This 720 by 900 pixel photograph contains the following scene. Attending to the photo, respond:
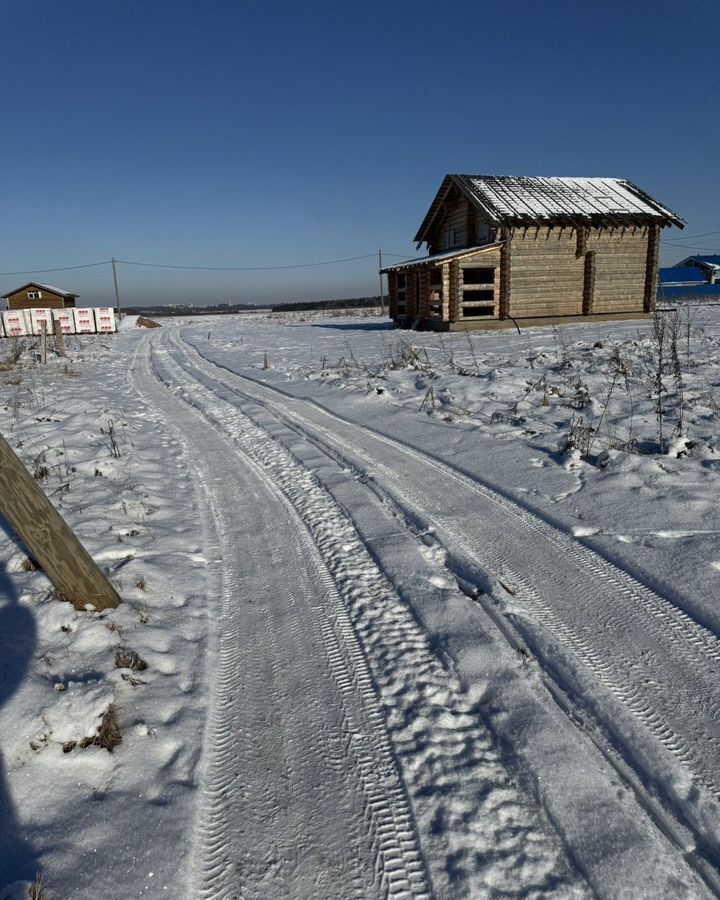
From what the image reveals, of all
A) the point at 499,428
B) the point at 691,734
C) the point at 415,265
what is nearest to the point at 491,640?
the point at 691,734

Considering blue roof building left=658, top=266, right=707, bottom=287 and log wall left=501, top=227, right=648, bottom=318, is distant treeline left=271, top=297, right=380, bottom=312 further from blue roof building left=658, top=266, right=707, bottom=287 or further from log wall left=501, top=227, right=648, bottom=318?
log wall left=501, top=227, right=648, bottom=318

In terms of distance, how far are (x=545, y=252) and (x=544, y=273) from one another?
2.56ft

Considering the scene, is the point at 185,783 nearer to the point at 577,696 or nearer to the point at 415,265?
the point at 577,696

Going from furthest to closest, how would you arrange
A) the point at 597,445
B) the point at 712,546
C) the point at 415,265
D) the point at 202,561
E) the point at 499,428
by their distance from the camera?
the point at 415,265
the point at 499,428
the point at 597,445
the point at 202,561
the point at 712,546

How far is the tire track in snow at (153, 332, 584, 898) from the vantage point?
182 centimetres

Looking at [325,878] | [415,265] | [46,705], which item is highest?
[415,265]

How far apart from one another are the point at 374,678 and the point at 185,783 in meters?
0.97

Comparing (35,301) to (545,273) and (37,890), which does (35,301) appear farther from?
(37,890)

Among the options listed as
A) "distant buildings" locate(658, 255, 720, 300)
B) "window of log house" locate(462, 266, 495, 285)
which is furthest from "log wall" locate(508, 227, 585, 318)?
"distant buildings" locate(658, 255, 720, 300)

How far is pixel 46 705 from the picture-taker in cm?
247

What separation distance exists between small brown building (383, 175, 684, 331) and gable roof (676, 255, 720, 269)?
45739mm

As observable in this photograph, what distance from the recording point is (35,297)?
168 feet

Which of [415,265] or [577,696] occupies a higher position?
[415,265]

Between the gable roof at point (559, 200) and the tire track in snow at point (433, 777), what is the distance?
19334mm
